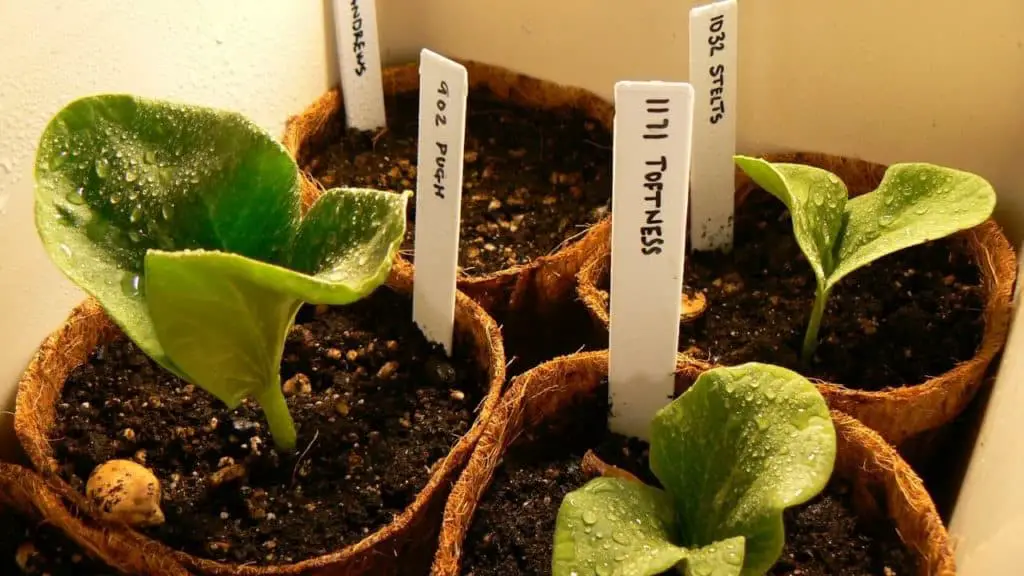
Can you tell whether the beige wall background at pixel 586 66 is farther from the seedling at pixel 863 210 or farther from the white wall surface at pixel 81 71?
the seedling at pixel 863 210

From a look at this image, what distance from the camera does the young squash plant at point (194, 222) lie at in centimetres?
68

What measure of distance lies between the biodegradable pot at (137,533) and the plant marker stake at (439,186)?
41 mm

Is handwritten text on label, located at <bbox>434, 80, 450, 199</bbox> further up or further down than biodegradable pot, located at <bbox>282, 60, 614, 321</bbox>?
further up

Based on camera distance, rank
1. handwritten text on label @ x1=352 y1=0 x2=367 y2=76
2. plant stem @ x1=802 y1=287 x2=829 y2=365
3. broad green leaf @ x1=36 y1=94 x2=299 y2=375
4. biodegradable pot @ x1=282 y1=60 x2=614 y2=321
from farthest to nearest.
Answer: handwritten text on label @ x1=352 y1=0 x2=367 y2=76
biodegradable pot @ x1=282 y1=60 x2=614 y2=321
plant stem @ x1=802 y1=287 x2=829 y2=365
broad green leaf @ x1=36 y1=94 x2=299 y2=375

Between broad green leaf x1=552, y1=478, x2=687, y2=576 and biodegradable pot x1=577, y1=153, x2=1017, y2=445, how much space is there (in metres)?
0.18

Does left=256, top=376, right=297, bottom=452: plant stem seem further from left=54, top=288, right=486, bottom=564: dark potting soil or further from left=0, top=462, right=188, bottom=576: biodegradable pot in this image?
left=0, top=462, right=188, bottom=576: biodegradable pot

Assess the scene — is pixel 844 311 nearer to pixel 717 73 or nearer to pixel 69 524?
pixel 717 73

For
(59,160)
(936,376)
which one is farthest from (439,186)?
(936,376)

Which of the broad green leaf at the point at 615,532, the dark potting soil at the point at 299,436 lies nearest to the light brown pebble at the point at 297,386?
the dark potting soil at the point at 299,436

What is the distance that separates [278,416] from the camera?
0.82 metres

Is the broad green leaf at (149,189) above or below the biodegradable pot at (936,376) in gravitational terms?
above

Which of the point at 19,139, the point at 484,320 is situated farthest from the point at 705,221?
the point at 19,139

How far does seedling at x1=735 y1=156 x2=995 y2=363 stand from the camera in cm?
84

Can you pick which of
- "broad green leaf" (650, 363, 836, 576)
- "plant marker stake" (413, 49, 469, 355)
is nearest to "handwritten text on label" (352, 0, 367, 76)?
"plant marker stake" (413, 49, 469, 355)
